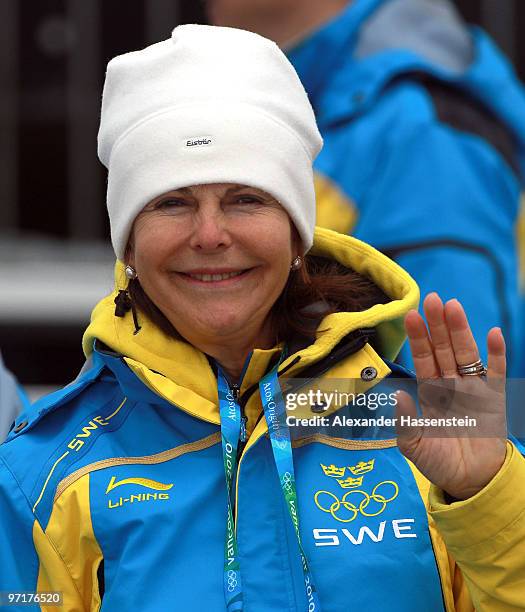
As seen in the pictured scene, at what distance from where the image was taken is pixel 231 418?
2.18m

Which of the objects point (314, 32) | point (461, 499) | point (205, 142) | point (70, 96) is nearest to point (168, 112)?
point (205, 142)

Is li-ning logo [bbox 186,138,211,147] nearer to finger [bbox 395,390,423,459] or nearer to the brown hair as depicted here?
the brown hair

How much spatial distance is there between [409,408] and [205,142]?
1.85ft

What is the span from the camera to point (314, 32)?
3652mm

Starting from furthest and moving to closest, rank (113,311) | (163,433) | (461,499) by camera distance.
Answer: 1. (113,311)
2. (163,433)
3. (461,499)

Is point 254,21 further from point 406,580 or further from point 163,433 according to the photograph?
point 406,580

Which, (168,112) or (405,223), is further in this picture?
(405,223)

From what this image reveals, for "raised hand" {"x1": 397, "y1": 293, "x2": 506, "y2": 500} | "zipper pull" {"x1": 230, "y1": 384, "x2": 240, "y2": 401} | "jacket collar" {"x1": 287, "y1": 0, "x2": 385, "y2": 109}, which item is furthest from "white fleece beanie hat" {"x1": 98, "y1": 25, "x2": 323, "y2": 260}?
"jacket collar" {"x1": 287, "y1": 0, "x2": 385, "y2": 109}

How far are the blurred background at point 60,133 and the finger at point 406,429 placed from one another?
14.1ft

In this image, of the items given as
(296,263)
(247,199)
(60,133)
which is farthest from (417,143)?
(60,133)

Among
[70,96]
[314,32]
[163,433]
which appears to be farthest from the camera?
[70,96]

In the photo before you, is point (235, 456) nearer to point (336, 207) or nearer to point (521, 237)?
point (336, 207)

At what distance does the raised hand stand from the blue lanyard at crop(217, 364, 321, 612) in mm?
200

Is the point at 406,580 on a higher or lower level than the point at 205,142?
lower
